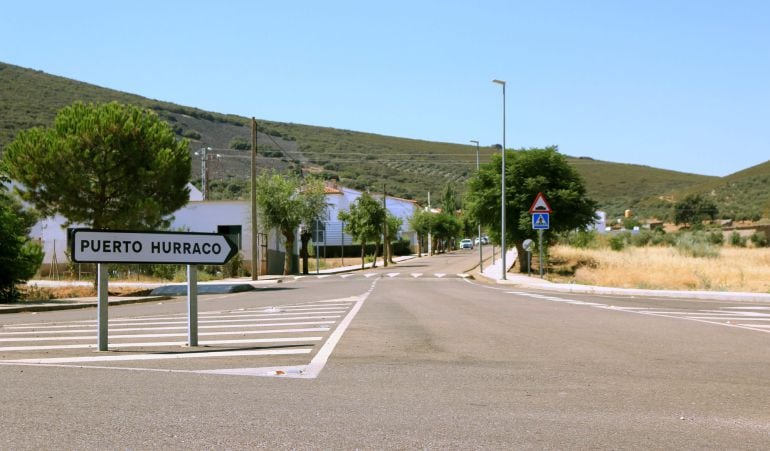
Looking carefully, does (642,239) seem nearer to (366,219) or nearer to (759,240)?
(759,240)

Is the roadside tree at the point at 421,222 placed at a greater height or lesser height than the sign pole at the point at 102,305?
greater

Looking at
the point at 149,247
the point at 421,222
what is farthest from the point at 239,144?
the point at 149,247

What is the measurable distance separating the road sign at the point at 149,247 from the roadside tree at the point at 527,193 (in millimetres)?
35906

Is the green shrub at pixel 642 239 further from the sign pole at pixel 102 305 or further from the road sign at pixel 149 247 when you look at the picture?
the sign pole at pixel 102 305

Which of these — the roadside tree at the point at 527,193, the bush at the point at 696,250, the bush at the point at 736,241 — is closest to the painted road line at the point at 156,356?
the roadside tree at the point at 527,193

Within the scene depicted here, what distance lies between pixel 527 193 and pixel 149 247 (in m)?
37.2

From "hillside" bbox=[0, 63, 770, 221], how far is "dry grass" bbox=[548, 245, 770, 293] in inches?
2030

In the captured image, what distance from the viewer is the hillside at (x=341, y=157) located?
352 feet

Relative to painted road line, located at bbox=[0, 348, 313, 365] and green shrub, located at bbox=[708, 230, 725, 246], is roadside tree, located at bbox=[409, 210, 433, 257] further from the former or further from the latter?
painted road line, located at bbox=[0, 348, 313, 365]

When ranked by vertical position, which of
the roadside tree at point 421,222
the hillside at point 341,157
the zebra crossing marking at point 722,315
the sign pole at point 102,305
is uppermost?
the hillside at point 341,157

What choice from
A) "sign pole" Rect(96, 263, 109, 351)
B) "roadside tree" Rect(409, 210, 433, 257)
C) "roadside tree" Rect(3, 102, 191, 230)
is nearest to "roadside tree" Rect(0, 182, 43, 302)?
"roadside tree" Rect(3, 102, 191, 230)

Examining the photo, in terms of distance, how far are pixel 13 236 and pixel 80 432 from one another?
21310 mm

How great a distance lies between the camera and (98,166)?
93.3ft

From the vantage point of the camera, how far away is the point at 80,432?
5641 mm
